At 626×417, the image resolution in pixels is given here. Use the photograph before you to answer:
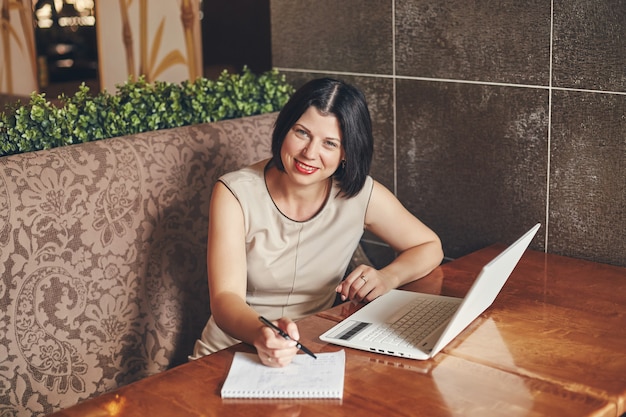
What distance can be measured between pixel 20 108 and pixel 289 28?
44.1 inches

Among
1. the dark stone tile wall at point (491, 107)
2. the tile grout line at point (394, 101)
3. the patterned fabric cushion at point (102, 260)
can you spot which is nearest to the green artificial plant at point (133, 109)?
the patterned fabric cushion at point (102, 260)

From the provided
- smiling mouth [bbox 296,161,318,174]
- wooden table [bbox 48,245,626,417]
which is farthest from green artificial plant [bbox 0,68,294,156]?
wooden table [bbox 48,245,626,417]

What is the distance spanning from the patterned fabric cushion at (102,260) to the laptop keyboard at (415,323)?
2.68 feet

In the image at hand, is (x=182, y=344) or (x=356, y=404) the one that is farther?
(x=182, y=344)

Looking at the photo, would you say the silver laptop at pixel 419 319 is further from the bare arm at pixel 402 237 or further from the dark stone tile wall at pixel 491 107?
the dark stone tile wall at pixel 491 107

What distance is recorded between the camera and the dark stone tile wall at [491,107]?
7.47 ft

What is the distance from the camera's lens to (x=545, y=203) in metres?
2.44

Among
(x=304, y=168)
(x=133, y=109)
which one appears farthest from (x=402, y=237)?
(x=133, y=109)

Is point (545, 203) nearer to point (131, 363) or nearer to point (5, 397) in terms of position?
point (131, 363)

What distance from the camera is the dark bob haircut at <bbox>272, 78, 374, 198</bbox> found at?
2.06 meters

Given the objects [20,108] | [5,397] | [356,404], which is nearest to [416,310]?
[356,404]

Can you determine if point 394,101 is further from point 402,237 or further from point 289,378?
point 289,378

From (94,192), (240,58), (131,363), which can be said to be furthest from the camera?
(240,58)

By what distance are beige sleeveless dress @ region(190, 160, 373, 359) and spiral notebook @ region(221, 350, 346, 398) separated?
0.53 m
